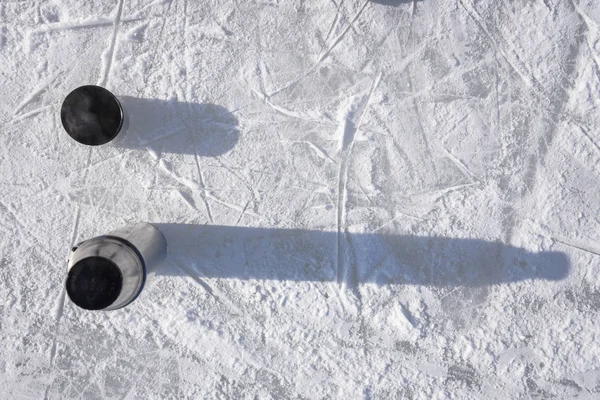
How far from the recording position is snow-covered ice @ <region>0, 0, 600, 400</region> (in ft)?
5.56

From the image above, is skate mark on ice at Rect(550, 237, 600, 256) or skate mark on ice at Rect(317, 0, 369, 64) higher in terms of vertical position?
skate mark on ice at Rect(317, 0, 369, 64)

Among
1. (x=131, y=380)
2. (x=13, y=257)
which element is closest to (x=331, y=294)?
(x=131, y=380)

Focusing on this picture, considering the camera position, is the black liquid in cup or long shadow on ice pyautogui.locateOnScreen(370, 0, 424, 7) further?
long shadow on ice pyautogui.locateOnScreen(370, 0, 424, 7)

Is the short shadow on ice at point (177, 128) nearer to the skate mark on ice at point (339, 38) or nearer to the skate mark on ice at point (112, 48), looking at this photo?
the skate mark on ice at point (112, 48)

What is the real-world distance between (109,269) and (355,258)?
89cm

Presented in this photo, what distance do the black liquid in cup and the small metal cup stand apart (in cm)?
36

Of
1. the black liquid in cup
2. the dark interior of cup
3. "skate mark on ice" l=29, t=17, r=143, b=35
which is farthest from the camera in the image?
"skate mark on ice" l=29, t=17, r=143, b=35

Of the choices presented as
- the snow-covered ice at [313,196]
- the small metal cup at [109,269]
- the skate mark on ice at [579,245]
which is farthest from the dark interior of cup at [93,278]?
the skate mark on ice at [579,245]

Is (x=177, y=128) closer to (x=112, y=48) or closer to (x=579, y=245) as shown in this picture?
(x=112, y=48)

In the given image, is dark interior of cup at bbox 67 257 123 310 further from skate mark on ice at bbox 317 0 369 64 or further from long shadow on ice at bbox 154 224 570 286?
skate mark on ice at bbox 317 0 369 64

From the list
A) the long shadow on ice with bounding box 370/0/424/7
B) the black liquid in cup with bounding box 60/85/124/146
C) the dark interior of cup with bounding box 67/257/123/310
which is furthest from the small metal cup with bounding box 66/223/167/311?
the long shadow on ice with bounding box 370/0/424/7

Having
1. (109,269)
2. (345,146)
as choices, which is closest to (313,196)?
(345,146)

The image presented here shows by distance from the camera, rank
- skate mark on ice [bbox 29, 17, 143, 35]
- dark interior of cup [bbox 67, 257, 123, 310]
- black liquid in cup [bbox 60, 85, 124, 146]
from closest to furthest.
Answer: dark interior of cup [bbox 67, 257, 123, 310]
black liquid in cup [bbox 60, 85, 124, 146]
skate mark on ice [bbox 29, 17, 143, 35]

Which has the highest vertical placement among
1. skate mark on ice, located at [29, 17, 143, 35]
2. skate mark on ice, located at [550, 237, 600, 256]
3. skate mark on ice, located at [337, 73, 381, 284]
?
skate mark on ice, located at [29, 17, 143, 35]
